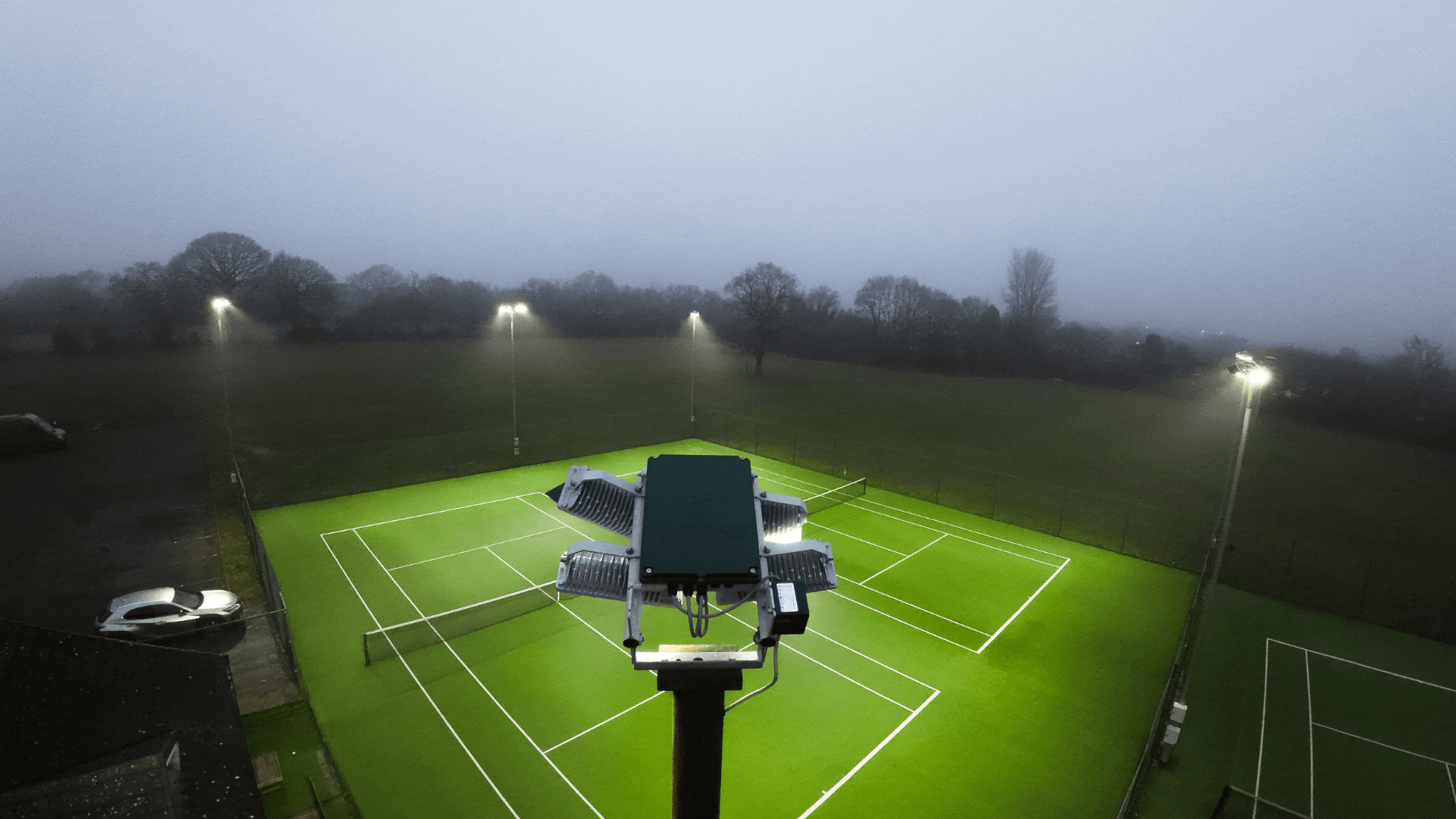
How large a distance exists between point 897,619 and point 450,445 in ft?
95.4

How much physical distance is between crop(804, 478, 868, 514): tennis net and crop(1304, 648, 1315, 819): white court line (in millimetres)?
16041

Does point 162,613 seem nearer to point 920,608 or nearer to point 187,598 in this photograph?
point 187,598

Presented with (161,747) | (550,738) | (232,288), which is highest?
(232,288)

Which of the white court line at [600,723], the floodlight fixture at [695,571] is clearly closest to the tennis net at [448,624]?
the white court line at [600,723]

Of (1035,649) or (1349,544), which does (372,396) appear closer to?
(1035,649)

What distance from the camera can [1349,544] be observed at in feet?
84.8

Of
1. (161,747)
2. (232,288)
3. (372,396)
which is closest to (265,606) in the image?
(161,747)

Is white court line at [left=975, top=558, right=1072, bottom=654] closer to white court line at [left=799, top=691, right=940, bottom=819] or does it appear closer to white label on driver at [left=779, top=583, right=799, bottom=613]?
white court line at [left=799, top=691, right=940, bottom=819]

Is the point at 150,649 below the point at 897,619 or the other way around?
the other way around

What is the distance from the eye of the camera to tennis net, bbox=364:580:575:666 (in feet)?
50.2

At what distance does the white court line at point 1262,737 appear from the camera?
11.6 meters

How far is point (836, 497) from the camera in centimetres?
2908

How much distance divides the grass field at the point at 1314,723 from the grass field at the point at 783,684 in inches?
43.9

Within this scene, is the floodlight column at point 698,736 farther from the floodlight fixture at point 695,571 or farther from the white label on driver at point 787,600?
the white label on driver at point 787,600
